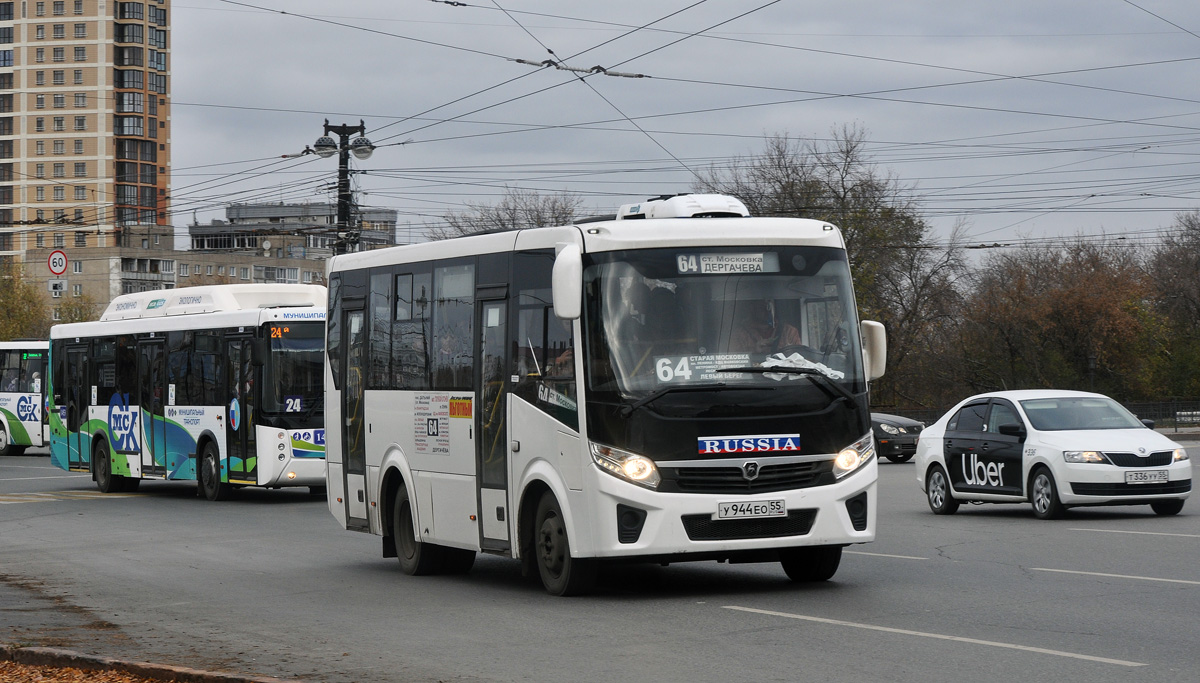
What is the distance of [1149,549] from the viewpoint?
48.0ft

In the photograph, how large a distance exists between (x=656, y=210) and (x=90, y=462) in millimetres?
20662

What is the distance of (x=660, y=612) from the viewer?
10734 mm

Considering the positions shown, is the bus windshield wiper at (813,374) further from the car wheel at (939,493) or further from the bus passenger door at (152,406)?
→ the bus passenger door at (152,406)

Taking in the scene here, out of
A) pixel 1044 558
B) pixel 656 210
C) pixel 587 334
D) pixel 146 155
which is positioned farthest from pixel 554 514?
pixel 146 155

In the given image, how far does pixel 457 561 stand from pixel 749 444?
4.22 meters

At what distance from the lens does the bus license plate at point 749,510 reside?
36.2 ft

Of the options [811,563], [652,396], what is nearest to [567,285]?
[652,396]

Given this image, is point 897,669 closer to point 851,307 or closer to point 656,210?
point 851,307

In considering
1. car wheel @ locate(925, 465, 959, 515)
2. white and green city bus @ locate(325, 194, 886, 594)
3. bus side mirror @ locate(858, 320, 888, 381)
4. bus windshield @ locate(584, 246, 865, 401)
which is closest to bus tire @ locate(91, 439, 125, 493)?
car wheel @ locate(925, 465, 959, 515)

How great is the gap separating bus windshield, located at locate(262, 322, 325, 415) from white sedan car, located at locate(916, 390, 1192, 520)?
9.74 metres

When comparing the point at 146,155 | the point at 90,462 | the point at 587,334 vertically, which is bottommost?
the point at 90,462

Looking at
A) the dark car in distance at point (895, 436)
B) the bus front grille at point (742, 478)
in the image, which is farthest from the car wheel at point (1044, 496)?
the dark car in distance at point (895, 436)

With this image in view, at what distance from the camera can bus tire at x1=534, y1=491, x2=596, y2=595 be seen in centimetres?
1145

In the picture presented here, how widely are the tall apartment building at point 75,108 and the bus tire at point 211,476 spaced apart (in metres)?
→ 117
